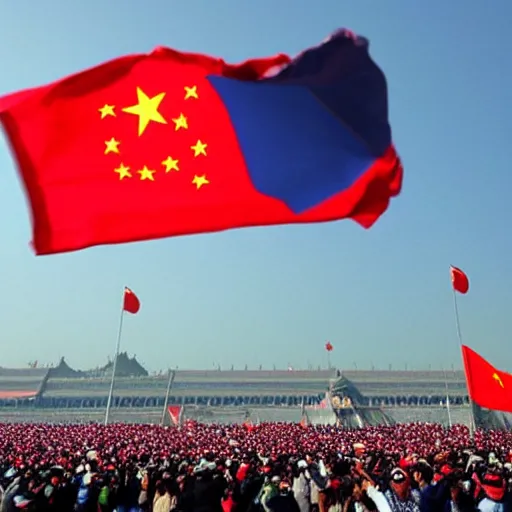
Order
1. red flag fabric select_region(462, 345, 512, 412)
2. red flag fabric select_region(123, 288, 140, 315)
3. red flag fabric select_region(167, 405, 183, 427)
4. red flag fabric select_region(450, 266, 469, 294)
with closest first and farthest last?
red flag fabric select_region(462, 345, 512, 412)
red flag fabric select_region(450, 266, 469, 294)
red flag fabric select_region(123, 288, 140, 315)
red flag fabric select_region(167, 405, 183, 427)

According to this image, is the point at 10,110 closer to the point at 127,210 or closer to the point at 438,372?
the point at 127,210

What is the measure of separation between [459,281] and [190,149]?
20171 millimetres

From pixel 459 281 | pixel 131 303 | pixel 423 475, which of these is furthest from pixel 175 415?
pixel 423 475

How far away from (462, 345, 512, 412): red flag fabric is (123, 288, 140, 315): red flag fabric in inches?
919

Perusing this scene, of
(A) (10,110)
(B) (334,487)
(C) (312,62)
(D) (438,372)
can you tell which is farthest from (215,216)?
(D) (438,372)

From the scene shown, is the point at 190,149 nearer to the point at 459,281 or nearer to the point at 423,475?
the point at 423,475

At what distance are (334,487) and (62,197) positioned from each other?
15.1ft

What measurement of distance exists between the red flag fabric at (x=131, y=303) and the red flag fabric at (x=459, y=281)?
17376mm

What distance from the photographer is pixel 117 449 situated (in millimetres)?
19516

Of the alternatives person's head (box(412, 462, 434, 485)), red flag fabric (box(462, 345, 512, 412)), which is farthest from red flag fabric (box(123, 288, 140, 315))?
person's head (box(412, 462, 434, 485))

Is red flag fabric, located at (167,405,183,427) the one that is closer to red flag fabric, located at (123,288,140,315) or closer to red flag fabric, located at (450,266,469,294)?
red flag fabric, located at (123,288,140,315)

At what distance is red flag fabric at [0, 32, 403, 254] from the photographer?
5.73 meters

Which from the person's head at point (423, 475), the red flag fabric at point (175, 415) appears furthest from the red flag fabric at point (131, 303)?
the person's head at point (423, 475)

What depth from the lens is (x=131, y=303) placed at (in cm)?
3338
